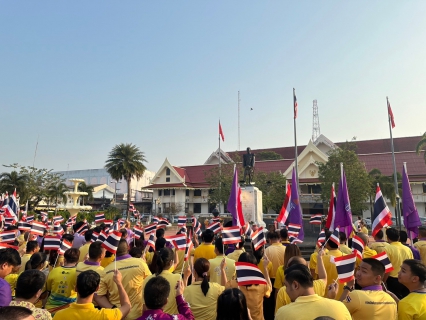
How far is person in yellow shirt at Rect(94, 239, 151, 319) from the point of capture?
4.00m

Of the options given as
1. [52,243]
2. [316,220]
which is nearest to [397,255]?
[316,220]

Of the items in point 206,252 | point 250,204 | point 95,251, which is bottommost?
point 206,252

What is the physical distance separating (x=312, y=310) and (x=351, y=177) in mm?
27084

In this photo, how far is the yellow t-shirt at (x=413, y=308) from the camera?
9.77ft

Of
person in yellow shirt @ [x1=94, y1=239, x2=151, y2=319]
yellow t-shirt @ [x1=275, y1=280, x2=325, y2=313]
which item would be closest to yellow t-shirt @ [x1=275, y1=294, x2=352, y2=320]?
yellow t-shirt @ [x1=275, y1=280, x2=325, y2=313]

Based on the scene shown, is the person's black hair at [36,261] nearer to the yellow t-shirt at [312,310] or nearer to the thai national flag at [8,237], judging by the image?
the thai national flag at [8,237]

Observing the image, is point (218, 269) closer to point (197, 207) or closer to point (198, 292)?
point (198, 292)

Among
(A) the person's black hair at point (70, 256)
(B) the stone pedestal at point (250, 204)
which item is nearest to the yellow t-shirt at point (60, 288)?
(A) the person's black hair at point (70, 256)

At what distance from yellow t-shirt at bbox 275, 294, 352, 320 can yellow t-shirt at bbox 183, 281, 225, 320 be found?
99 centimetres

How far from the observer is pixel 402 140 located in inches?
1927

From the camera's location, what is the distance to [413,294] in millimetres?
3188

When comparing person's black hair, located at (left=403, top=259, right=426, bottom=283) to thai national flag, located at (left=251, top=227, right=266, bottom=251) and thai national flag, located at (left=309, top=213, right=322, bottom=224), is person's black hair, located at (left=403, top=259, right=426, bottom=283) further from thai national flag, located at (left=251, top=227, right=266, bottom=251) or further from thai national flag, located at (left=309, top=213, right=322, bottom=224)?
thai national flag, located at (left=309, top=213, right=322, bottom=224)

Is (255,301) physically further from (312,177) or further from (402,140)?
(402,140)

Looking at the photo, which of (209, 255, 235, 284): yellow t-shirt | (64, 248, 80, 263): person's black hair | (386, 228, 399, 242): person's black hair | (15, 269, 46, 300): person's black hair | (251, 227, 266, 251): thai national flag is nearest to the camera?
(15, 269, 46, 300): person's black hair
